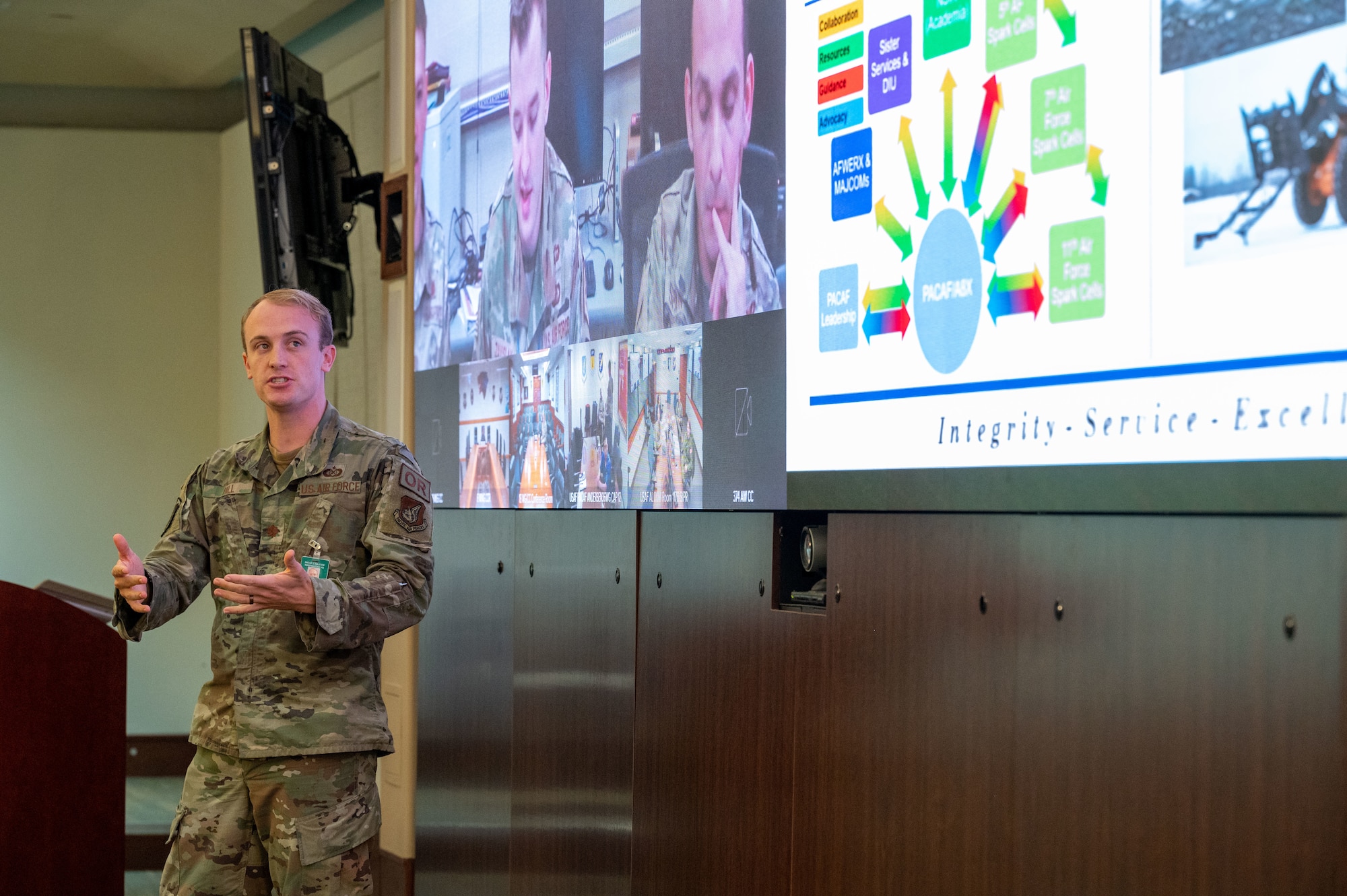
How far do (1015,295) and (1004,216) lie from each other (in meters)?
0.12

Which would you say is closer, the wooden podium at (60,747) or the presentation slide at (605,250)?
the presentation slide at (605,250)

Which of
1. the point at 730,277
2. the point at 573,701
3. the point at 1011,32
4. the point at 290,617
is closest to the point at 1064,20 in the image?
the point at 1011,32

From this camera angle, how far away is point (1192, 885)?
5.27ft

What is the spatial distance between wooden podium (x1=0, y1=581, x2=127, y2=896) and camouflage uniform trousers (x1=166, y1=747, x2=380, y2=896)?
39.7 inches

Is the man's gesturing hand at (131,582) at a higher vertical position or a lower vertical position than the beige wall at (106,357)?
lower

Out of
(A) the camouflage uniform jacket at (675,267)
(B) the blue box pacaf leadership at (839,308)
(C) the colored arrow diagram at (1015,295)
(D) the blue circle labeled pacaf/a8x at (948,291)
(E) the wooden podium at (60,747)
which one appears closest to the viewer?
(C) the colored arrow diagram at (1015,295)

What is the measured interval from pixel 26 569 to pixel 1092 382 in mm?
6381

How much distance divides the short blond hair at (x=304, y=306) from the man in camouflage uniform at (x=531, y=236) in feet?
2.46

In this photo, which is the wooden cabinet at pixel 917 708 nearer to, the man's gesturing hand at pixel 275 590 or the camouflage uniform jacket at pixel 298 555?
the camouflage uniform jacket at pixel 298 555

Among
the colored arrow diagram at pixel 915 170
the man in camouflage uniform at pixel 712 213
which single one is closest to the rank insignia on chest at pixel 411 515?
the man in camouflage uniform at pixel 712 213

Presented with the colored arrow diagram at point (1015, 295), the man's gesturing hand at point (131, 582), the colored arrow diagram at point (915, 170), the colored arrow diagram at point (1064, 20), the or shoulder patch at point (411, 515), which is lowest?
the man's gesturing hand at point (131, 582)

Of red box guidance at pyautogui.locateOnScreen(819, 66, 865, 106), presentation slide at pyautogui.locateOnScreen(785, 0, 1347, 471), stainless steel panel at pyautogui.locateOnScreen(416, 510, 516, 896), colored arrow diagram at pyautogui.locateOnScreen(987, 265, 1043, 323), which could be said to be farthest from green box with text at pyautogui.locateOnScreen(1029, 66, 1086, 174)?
stainless steel panel at pyautogui.locateOnScreen(416, 510, 516, 896)

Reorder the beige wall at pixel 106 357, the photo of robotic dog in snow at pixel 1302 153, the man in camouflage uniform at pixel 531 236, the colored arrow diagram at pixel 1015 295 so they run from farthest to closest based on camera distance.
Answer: the beige wall at pixel 106 357
the man in camouflage uniform at pixel 531 236
the colored arrow diagram at pixel 1015 295
the photo of robotic dog in snow at pixel 1302 153

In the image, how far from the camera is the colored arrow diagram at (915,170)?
2020mm
